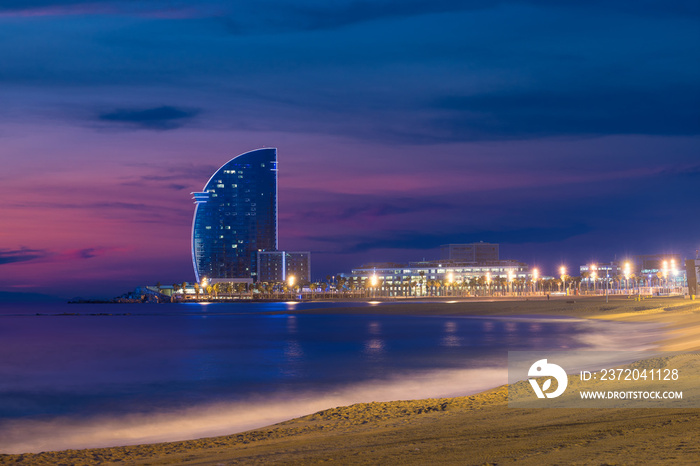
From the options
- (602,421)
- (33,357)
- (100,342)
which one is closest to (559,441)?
(602,421)

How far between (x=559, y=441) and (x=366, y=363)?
22272 mm

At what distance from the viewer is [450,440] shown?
879cm

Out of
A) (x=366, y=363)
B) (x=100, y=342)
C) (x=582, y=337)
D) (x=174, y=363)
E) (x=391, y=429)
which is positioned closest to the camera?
(x=391, y=429)

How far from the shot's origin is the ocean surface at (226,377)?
16156 mm

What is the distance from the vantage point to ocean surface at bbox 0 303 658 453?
53.0ft

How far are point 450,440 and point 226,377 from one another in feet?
61.2

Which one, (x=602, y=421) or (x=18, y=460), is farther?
(x=18, y=460)

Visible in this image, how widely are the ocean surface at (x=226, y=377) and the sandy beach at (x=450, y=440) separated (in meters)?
2.87

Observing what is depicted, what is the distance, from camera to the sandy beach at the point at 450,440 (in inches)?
281

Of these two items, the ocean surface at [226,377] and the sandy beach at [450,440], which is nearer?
the sandy beach at [450,440]

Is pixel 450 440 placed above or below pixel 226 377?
above

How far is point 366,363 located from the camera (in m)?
29.7

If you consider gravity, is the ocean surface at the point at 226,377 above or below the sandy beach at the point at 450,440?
below

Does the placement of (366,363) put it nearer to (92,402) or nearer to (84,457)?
(92,402)
